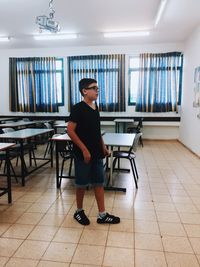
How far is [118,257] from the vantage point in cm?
192

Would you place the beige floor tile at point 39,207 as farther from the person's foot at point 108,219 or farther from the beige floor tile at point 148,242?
the beige floor tile at point 148,242

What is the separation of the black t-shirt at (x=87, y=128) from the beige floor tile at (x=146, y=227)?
84 centimetres

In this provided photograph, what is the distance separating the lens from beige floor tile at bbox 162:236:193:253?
202 cm

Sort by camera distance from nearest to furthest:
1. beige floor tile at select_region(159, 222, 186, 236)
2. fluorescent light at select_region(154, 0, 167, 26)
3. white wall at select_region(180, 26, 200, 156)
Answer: beige floor tile at select_region(159, 222, 186, 236)
fluorescent light at select_region(154, 0, 167, 26)
white wall at select_region(180, 26, 200, 156)

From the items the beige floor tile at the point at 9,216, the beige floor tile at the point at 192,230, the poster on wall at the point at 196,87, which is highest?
the poster on wall at the point at 196,87

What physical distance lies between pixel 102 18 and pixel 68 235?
15.3 ft

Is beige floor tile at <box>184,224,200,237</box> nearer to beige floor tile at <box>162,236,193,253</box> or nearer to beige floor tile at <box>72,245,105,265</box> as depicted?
beige floor tile at <box>162,236,193,253</box>

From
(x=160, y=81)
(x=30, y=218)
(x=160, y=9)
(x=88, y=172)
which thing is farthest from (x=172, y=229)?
(x=160, y=81)

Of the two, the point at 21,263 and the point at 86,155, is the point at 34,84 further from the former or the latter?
the point at 21,263

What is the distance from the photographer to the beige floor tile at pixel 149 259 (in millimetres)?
1842

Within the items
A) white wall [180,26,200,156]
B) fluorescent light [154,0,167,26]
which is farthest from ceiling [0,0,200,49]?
white wall [180,26,200,156]

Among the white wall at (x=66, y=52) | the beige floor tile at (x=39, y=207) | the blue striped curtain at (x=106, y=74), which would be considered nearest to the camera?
the beige floor tile at (x=39, y=207)

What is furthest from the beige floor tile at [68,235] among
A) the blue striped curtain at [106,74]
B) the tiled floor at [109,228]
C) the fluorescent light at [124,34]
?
the blue striped curtain at [106,74]

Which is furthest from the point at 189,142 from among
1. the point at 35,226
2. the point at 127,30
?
the point at 35,226
